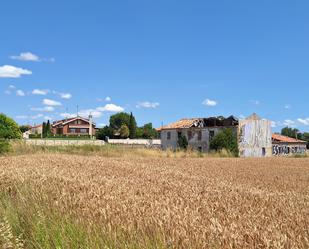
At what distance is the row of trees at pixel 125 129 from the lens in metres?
120

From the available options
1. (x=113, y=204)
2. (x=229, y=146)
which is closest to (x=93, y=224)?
(x=113, y=204)

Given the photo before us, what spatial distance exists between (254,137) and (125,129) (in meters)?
58.3

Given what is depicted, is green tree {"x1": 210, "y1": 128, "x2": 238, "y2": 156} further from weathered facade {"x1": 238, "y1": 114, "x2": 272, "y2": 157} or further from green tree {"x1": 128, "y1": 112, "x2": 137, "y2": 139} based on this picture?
green tree {"x1": 128, "y1": 112, "x2": 137, "y2": 139}

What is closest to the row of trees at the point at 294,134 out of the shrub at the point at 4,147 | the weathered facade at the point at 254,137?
the weathered facade at the point at 254,137

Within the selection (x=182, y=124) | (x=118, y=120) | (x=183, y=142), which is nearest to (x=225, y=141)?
(x=183, y=142)

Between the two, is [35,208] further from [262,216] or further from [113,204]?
[262,216]

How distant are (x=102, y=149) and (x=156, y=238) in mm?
39675

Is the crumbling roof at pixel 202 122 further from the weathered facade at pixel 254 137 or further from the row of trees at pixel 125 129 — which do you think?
the row of trees at pixel 125 129

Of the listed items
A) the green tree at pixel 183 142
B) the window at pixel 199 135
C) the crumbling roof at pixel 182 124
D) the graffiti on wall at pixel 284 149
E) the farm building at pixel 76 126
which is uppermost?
the farm building at pixel 76 126

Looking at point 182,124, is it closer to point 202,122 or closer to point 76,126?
point 202,122

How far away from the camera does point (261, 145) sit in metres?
67.1

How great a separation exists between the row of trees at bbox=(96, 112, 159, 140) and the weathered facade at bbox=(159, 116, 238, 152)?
44.8m

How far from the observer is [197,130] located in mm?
68250

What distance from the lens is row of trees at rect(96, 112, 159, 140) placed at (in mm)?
119625
